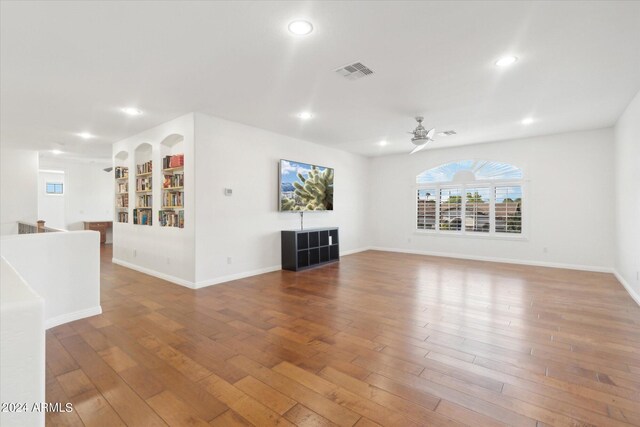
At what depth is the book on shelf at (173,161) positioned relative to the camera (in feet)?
16.9

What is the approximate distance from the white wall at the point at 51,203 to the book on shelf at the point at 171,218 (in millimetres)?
6270

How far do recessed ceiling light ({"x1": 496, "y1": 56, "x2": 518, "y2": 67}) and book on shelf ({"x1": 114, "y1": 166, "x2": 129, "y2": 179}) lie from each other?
684cm

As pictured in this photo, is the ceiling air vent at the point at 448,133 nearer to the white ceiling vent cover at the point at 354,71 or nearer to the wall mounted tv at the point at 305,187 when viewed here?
the wall mounted tv at the point at 305,187

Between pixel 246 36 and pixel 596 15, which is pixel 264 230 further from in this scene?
pixel 596 15

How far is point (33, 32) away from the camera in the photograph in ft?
8.54

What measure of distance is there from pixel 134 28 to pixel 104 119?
322cm

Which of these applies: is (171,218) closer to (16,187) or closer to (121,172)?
(121,172)

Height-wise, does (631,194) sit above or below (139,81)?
below

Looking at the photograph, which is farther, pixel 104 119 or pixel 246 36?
pixel 104 119

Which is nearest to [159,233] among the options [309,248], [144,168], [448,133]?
[144,168]

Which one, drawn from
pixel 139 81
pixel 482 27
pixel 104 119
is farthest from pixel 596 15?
pixel 104 119

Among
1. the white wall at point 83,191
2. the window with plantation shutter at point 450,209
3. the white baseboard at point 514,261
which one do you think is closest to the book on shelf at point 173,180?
the white wall at point 83,191

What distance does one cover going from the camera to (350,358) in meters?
2.56

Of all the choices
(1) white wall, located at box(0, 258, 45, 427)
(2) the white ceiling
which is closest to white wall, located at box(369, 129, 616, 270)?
(2) the white ceiling
